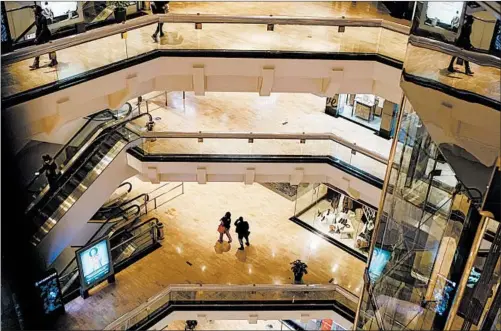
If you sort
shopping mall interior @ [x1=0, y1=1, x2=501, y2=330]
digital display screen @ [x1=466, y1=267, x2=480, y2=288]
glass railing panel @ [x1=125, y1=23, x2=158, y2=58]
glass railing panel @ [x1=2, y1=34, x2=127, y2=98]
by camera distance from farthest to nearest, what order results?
1. glass railing panel @ [x1=125, y1=23, x2=158, y2=58]
2. glass railing panel @ [x1=2, y1=34, x2=127, y2=98]
3. shopping mall interior @ [x1=0, y1=1, x2=501, y2=330]
4. digital display screen @ [x1=466, y1=267, x2=480, y2=288]

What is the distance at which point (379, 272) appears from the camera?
4156 millimetres

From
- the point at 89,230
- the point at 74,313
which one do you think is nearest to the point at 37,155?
the point at 89,230

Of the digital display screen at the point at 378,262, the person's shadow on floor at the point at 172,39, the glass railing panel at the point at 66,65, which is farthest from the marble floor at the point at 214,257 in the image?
the digital display screen at the point at 378,262

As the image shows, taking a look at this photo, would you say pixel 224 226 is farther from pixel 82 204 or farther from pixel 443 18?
pixel 443 18

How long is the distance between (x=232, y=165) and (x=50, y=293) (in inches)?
172

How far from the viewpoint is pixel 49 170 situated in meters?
11.2

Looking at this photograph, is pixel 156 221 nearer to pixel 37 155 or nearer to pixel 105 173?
pixel 105 173

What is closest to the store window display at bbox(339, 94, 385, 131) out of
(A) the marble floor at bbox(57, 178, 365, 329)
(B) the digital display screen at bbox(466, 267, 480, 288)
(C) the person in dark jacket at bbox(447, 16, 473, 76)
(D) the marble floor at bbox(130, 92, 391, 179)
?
(D) the marble floor at bbox(130, 92, 391, 179)

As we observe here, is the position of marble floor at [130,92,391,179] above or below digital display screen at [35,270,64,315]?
above

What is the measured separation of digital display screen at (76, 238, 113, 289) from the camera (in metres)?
11.2

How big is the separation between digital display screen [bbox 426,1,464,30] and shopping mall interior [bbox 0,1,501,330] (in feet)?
0.04

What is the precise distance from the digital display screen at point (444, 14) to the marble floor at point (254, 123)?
27.2ft

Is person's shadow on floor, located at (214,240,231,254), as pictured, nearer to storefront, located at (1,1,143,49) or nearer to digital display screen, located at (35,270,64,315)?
digital display screen, located at (35,270,64,315)

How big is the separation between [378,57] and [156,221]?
649 centimetres
